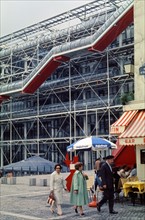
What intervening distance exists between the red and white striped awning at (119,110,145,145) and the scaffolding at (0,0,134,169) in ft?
43.6

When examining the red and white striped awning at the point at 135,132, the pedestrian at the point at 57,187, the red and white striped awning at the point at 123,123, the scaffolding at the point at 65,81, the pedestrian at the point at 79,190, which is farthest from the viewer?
the scaffolding at the point at 65,81

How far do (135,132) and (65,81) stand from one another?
22169 mm

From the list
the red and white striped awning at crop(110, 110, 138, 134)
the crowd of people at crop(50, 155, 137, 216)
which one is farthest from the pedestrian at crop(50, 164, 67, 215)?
the red and white striped awning at crop(110, 110, 138, 134)

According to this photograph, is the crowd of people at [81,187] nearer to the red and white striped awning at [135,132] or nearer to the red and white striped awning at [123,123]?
the red and white striped awning at [135,132]

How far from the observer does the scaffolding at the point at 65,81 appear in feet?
98.8

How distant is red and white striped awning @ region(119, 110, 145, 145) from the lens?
1238cm

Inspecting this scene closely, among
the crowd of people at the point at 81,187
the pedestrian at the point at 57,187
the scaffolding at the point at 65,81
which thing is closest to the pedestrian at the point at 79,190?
the crowd of people at the point at 81,187

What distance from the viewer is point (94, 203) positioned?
13.2m

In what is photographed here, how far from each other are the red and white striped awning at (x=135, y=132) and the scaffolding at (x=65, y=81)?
13304 millimetres

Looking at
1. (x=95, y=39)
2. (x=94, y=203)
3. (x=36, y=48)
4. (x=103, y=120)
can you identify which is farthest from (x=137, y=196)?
(x=36, y=48)

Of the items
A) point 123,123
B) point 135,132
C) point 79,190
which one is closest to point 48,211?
point 79,190

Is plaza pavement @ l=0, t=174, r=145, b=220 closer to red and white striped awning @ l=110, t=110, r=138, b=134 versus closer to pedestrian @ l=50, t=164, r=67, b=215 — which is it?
pedestrian @ l=50, t=164, r=67, b=215

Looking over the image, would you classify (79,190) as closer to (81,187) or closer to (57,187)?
(81,187)

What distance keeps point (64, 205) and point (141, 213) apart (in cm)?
327
